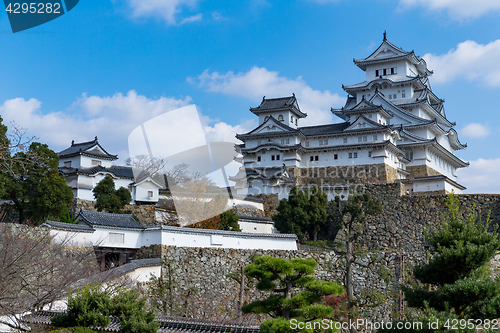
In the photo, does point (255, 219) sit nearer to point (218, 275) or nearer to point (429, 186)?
point (218, 275)

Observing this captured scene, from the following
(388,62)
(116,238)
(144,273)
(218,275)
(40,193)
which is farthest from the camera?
(388,62)

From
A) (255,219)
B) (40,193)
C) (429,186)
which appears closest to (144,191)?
(40,193)

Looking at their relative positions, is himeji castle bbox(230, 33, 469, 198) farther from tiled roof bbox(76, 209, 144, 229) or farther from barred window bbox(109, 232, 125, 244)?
barred window bbox(109, 232, 125, 244)

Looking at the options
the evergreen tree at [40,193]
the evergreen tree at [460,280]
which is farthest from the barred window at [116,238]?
the evergreen tree at [460,280]

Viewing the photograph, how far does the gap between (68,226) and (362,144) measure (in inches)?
831

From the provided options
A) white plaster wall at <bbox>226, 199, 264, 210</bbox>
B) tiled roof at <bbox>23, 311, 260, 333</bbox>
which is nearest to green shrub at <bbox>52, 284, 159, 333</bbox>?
tiled roof at <bbox>23, 311, 260, 333</bbox>

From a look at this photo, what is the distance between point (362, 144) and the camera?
105 ft

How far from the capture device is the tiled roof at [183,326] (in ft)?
34.1

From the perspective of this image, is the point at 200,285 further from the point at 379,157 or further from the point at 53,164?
the point at 379,157

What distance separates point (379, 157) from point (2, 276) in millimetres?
26674

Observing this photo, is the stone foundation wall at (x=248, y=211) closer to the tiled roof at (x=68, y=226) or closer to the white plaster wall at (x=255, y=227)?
the white plaster wall at (x=255, y=227)

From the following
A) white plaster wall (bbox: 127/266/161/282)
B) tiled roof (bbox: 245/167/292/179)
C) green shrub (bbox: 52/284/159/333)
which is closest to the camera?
green shrub (bbox: 52/284/159/333)

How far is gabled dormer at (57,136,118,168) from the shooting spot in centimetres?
3166

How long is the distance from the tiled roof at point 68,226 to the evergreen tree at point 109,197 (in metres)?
8.19
